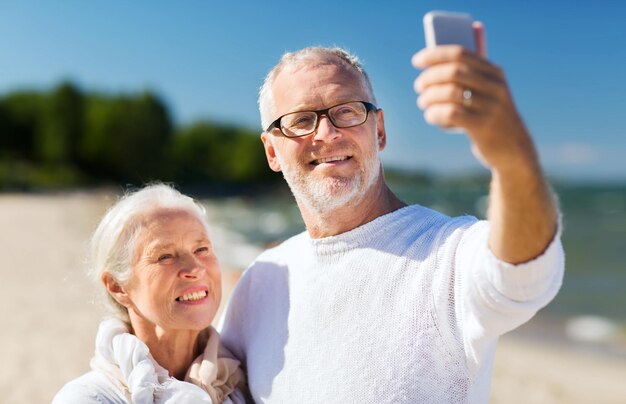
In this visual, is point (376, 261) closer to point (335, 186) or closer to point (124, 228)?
point (335, 186)

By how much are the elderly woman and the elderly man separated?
0.69 feet

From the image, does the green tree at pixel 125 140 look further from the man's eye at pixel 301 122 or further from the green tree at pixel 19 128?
the man's eye at pixel 301 122

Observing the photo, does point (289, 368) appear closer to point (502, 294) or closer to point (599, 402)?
point (502, 294)

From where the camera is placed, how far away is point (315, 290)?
103 inches

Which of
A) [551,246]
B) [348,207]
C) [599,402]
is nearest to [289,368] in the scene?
[348,207]

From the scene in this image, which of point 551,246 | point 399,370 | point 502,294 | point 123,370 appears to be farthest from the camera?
point 123,370

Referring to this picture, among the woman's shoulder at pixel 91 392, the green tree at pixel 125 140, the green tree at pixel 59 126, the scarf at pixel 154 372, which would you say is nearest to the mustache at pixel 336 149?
the scarf at pixel 154 372

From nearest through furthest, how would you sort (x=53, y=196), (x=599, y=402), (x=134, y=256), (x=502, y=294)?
(x=502, y=294), (x=134, y=256), (x=599, y=402), (x=53, y=196)

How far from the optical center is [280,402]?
2541 mm

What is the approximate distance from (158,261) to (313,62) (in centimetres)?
104

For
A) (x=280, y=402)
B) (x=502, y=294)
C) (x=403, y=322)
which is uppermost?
(x=502, y=294)

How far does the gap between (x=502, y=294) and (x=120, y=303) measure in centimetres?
172

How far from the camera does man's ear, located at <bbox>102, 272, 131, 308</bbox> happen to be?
9.18 ft

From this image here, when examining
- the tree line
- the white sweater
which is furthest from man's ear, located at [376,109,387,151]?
the tree line
